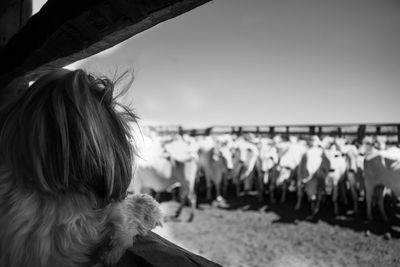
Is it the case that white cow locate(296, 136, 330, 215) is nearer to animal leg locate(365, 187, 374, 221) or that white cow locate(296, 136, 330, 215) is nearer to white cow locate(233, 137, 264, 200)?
animal leg locate(365, 187, 374, 221)

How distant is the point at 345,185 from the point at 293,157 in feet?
5.66

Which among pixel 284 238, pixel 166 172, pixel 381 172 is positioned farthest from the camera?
pixel 166 172

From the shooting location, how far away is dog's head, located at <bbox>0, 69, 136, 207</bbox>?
614 mm

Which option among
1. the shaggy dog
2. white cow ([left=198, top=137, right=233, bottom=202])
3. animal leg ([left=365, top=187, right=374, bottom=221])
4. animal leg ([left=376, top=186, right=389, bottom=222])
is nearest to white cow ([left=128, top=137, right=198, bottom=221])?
white cow ([left=198, top=137, right=233, bottom=202])

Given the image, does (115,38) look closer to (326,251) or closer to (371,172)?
(326,251)

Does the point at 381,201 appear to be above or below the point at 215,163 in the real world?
below

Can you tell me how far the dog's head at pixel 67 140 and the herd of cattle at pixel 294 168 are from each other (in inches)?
278

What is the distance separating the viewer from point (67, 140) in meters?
0.61

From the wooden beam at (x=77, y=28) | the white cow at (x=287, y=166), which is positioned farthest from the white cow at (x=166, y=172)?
the wooden beam at (x=77, y=28)

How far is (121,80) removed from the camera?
83 centimetres

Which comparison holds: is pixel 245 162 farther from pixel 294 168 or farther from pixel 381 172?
pixel 381 172

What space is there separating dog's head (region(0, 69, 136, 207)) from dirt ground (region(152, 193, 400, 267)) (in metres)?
4.34

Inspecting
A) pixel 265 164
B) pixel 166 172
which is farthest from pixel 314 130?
pixel 166 172

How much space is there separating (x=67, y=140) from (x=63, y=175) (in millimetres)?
74
